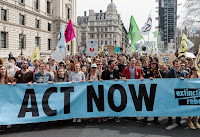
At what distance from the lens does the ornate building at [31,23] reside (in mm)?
29078

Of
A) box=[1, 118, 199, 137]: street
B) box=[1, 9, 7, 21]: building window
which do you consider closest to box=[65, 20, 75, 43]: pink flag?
box=[1, 118, 199, 137]: street

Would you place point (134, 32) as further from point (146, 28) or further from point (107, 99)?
point (107, 99)

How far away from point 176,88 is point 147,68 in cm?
210

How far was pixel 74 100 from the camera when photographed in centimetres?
567

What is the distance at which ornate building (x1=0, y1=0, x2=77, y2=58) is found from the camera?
29.1 metres

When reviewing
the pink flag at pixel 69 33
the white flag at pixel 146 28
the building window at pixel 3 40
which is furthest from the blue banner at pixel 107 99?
the building window at pixel 3 40

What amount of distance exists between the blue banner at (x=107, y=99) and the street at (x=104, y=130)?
0.92ft

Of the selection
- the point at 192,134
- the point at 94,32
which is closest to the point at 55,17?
the point at 192,134

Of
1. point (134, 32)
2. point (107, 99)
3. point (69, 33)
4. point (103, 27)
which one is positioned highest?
point (103, 27)

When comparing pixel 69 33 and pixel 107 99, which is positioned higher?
pixel 69 33

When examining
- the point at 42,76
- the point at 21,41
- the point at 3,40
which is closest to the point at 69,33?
the point at 42,76

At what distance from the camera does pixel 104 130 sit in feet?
17.3

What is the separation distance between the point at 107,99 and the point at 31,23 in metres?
32.8

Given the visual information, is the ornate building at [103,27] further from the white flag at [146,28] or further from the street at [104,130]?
the street at [104,130]
